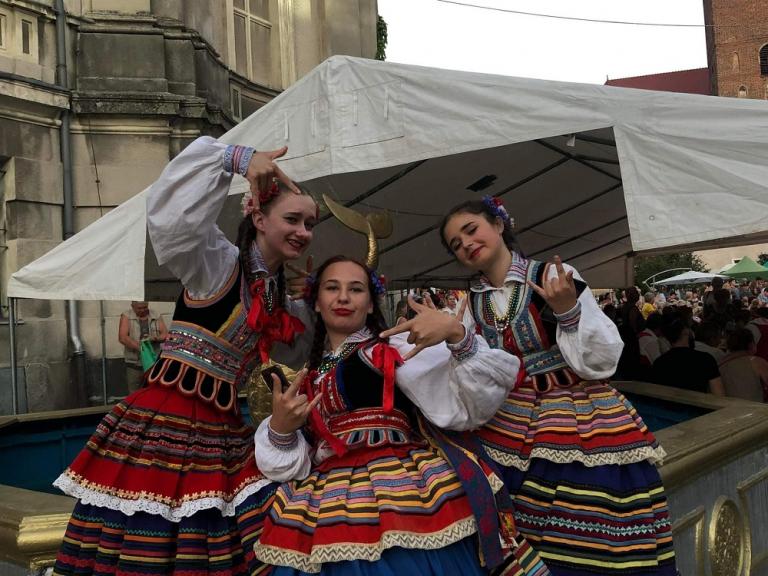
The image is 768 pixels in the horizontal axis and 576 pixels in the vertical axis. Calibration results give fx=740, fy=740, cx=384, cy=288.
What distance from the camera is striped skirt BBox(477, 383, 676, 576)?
2.14 metres

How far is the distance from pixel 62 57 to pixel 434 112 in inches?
234

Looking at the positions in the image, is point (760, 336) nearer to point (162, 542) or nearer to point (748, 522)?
point (748, 522)

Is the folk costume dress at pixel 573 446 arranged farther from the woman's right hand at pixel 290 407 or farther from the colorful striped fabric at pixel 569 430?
the woman's right hand at pixel 290 407

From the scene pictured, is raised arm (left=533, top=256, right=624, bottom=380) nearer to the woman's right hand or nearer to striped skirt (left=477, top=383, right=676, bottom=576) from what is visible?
striped skirt (left=477, top=383, right=676, bottom=576)

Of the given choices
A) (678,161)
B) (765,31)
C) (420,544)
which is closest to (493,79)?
(678,161)

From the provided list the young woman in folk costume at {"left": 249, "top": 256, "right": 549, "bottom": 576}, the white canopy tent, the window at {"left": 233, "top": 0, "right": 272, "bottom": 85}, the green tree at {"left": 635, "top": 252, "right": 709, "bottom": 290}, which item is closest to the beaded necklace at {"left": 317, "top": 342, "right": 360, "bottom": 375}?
the young woman in folk costume at {"left": 249, "top": 256, "right": 549, "bottom": 576}

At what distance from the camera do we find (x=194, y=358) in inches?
87.0

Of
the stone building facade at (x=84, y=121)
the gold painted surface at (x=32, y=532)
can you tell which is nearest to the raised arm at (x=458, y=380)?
the gold painted surface at (x=32, y=532)

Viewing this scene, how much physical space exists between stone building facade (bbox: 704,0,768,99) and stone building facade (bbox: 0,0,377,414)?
40424 millimetres

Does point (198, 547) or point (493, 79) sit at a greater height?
point (493, 79)

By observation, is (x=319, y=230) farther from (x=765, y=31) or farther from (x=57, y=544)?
(x=765, y=31)

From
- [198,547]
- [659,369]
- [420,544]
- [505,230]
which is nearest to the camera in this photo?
[420,544]

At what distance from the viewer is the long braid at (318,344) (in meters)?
2.34

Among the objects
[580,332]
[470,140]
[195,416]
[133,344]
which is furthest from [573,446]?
[133,344]
